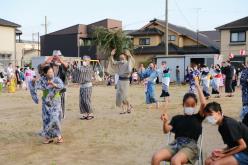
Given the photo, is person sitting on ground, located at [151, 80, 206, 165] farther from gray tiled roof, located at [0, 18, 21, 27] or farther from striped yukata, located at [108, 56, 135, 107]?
gray tiled roof, located at [0, 18, 21, 27]

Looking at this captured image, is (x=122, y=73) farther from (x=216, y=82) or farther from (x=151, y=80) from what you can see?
(x=216, y=82)

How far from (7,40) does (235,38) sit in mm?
20985

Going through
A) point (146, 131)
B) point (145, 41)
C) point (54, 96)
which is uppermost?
point (145, 41)

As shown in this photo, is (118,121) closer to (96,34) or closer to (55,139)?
(55,139)

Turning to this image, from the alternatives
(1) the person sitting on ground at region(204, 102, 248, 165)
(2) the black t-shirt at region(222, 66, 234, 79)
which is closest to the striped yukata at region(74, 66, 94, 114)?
(1) the person sitting on ground at region(204, 102, 248, 165)

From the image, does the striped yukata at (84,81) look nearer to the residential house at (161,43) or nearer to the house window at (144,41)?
the residential house at (161,43)

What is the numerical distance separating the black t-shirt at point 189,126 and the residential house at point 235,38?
32.2 metres

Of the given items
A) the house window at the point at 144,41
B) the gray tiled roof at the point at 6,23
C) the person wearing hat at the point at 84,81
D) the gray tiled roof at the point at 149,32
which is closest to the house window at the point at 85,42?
the gray tiled roof at the point at 149,32

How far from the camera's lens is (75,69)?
10.9 metres

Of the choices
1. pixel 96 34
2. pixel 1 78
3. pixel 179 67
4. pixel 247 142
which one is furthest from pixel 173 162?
pixel 96 34

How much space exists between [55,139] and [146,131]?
7.34 ft

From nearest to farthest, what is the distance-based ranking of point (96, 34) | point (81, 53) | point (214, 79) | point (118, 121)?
point (118, 121) → point (214, 79) → point (96, 34) → point (81, 53)

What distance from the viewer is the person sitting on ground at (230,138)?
4.65 m

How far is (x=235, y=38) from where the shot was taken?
3753 cm
